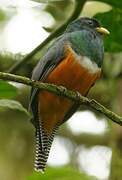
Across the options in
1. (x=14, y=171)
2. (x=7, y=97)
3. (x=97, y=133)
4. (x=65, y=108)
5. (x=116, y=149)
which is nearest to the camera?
(x=7, y=97)

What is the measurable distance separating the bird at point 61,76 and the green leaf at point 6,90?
735mm

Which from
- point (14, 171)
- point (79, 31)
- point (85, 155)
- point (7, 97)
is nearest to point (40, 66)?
point (79, 31)

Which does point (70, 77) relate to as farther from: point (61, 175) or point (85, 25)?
point (61, 175)

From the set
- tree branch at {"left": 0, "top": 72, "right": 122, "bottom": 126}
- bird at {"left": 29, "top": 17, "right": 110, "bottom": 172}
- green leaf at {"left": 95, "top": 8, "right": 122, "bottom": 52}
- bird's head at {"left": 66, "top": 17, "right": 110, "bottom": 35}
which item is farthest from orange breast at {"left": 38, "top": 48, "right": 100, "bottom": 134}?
tree branch at {"left": 0, "top": 72, "right": 122, "bottom": 126}

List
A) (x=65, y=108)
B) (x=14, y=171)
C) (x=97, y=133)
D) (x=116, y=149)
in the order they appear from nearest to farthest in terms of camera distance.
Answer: (x=116, y=149) → (x=65, y=108) → (x=14, y=171) → (x=97, y=133)

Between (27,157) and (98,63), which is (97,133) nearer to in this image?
(27,157)

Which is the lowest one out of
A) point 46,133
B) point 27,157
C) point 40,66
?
point 27,157

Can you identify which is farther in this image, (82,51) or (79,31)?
(79,31)

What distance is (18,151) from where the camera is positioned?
19.1 feet

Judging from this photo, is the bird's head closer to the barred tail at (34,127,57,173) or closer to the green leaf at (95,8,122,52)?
the green leaf at (95,8,122,52)

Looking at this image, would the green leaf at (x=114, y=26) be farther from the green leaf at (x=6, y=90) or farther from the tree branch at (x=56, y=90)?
the green leaf at (x=6, y=90)

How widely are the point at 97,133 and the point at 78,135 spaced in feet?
0.64

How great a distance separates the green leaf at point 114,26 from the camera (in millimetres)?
3799

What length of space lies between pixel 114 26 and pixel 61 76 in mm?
557
